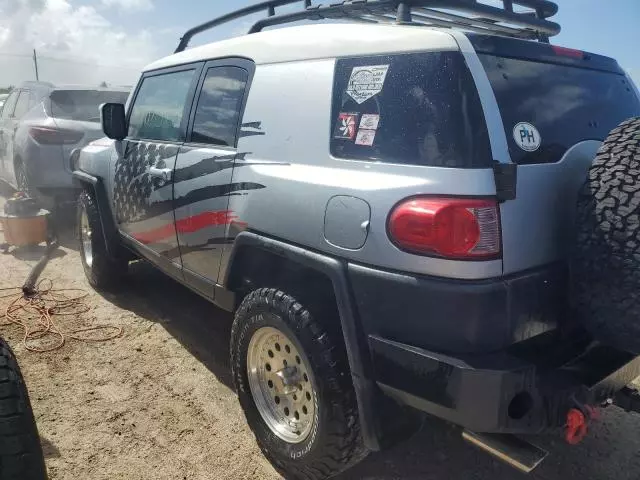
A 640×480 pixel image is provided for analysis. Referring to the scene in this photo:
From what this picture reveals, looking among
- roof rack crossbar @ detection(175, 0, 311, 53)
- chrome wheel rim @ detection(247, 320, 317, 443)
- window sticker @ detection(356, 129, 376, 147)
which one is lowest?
chrome wheel rim @ detection(247, 320, 317, 443)

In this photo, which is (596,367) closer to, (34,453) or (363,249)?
(363,249)

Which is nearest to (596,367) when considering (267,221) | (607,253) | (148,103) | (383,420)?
(607,253)

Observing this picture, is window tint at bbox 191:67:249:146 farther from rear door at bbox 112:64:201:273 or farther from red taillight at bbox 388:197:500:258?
red taillight at bbox 388:197:500:258

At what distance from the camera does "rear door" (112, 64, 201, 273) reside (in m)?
3.37

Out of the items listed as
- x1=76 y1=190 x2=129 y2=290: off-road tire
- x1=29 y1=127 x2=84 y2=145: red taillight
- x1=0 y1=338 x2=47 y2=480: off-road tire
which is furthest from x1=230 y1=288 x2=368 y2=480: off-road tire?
x1=29 y1=127 x2=84 y2=145: red taillight

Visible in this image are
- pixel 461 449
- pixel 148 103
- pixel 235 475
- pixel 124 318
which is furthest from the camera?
pixel 124 318

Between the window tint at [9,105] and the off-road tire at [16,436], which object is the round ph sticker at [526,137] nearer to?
the off-road tire at [16,436]

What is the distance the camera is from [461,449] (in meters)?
2.79

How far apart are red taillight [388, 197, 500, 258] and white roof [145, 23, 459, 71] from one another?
1.94 feet

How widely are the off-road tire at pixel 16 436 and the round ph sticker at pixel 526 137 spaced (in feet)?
6.66

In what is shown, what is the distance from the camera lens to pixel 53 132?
6559 millimetres

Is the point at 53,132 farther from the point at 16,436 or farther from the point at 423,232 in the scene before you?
the point at 423,232

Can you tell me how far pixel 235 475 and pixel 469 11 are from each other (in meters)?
2.43

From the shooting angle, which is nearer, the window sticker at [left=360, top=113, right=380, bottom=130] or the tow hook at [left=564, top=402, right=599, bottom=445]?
the tow hook at [left=564, top=402, right=599, bottom=445]
